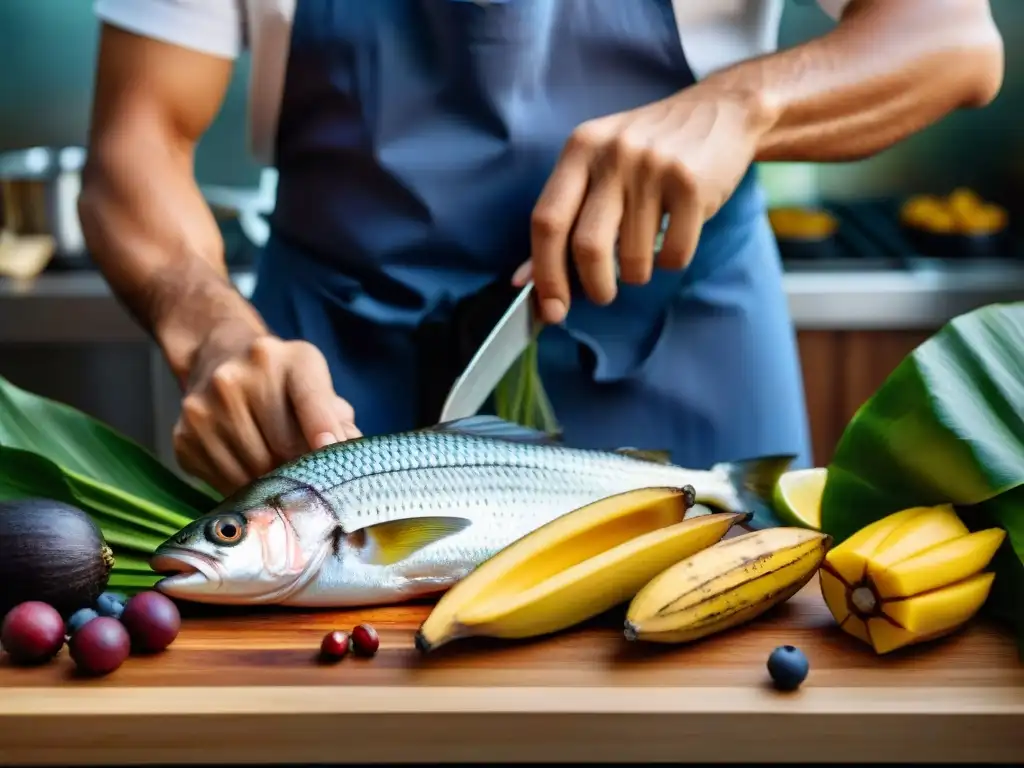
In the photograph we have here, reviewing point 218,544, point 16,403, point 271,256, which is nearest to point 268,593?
point 218,544

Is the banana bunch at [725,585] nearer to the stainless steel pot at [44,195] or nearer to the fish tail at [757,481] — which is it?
the fish tail at [757,481]

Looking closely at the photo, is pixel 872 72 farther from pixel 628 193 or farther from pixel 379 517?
pixel 379 517

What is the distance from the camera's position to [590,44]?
119cm

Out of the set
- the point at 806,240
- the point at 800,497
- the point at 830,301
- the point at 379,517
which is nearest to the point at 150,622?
the point at 379,517

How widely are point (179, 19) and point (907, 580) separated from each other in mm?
869

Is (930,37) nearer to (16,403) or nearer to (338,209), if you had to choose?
(338,209)

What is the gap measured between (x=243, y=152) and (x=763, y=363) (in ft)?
5.29

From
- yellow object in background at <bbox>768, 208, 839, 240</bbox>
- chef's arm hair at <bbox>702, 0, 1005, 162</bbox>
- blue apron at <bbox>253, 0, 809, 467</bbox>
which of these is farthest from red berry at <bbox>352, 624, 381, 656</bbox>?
yellow object in background at <bbox>768, 208, 839, 240</bbox>

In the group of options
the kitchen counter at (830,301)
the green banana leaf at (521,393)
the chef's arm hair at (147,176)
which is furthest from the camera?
the kitchen counter at (830,301)

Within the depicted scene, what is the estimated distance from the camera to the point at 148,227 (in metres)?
1.24

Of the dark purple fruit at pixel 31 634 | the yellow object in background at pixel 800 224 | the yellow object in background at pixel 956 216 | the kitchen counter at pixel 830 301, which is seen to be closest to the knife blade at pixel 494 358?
the dark purple fruit at pixel 31 634

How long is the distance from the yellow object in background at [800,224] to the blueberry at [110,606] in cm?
169

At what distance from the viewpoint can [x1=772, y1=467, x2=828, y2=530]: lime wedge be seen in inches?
36.2

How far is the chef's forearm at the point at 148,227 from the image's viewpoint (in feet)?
3.93
